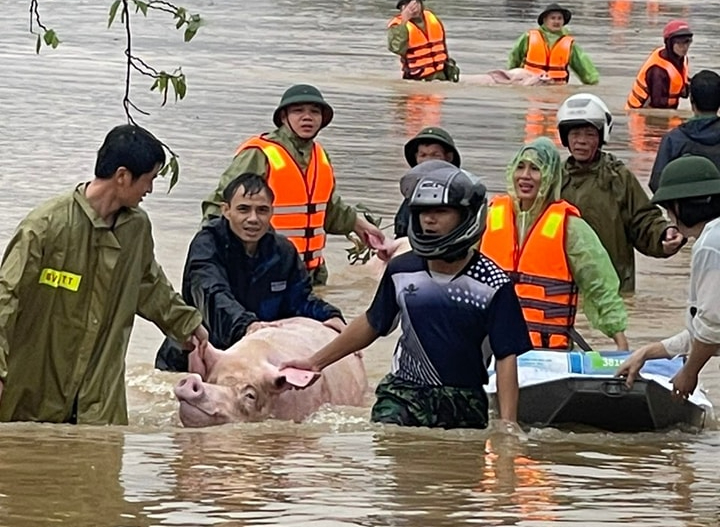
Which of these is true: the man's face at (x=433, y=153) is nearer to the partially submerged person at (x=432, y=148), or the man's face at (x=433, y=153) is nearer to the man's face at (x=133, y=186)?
the partially submerged person at (x=432, y=148)

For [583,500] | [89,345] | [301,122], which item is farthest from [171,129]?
[583,500]

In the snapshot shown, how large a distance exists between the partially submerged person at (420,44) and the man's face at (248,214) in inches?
658

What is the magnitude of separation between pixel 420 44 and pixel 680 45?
538 cm

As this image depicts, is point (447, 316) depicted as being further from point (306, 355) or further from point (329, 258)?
point (329, 258)

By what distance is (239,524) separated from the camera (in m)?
5.37

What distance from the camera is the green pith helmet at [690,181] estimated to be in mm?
6617

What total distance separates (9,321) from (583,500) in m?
2.26

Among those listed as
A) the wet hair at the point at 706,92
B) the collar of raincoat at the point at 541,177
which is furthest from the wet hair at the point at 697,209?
the wet hair at the point at 706,92

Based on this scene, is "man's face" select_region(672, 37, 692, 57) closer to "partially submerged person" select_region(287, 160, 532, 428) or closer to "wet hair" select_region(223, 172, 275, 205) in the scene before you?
"wet hair" select_region(223, 172, 275, 205)

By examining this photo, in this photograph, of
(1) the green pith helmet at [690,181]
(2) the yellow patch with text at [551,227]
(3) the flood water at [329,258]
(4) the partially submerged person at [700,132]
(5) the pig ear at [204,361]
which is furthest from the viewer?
(4) the partially submerged person at [700,132]

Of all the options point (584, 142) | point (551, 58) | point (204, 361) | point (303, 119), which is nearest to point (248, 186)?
point (204, 361)

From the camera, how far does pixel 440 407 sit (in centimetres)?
705

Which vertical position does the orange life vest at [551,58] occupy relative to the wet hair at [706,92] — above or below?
above

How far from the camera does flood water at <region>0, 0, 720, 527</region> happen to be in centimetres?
579
